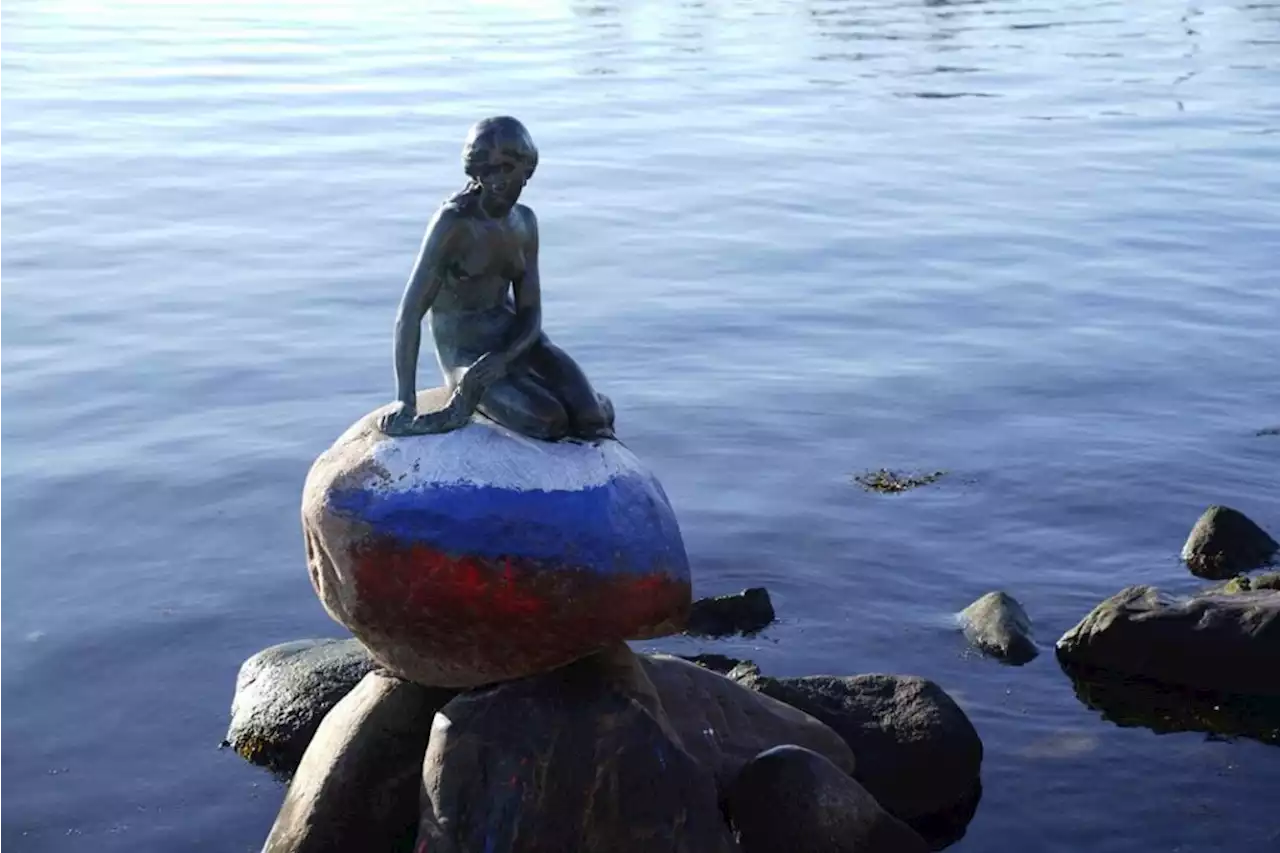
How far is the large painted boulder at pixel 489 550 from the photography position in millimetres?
11227

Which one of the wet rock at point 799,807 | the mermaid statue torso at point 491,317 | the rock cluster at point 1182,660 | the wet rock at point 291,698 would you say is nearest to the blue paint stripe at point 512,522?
the mermaid statue torso at point 491,317

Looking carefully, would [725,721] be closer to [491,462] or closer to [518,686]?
[518,686]

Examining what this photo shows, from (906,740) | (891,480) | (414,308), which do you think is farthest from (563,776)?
(891,480)

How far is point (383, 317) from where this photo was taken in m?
25.1

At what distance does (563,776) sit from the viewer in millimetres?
11500

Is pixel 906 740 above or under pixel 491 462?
under

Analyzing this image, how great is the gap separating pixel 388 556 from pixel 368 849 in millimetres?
2018

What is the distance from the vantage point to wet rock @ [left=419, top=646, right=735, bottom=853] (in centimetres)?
1148

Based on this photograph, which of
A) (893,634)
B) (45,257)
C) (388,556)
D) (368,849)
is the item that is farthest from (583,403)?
(45,257)

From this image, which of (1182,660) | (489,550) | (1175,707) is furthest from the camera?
(1182,660)

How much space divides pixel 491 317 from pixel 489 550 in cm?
155

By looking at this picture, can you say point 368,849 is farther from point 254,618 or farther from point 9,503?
point 9,503

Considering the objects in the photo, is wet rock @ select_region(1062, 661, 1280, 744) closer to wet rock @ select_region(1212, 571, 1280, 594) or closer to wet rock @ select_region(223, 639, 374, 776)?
wet rock @ select_region(1212, 571, 1280, 594)

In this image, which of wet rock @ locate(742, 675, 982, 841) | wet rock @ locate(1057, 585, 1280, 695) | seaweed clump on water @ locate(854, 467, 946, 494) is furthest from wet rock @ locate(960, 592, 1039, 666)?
seaweed clump on water @ locate(854, 467, 946, 494)
